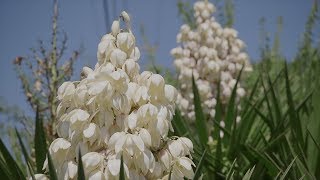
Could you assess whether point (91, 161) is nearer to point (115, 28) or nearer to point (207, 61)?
point (115, 28)

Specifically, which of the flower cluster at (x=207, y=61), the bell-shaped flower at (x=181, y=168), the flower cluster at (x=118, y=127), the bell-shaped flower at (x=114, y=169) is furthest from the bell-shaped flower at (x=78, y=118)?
the flower cluster at (x=207, y=61)

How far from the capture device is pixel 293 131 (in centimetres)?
183

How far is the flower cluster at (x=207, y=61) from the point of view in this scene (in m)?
2.75

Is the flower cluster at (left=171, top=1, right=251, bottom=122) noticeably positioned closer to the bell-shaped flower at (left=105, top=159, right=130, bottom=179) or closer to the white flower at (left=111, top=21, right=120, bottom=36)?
the white flower at (left=111, top=21, right=120, bottom=36)

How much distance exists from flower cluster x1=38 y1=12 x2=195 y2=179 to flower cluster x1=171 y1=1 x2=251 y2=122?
1.50 m

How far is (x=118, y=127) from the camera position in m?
1.17

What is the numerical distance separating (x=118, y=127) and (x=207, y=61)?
161cm

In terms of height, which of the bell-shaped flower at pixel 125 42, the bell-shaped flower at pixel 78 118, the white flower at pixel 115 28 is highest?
the white flower at pixel 115 28

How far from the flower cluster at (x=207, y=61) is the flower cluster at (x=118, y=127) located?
1.50 meters

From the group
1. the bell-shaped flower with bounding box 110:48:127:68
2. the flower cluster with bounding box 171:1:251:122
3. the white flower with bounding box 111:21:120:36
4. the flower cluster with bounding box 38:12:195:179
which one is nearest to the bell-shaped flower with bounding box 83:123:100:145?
the flower cluster with bounding box 38:12:195:179

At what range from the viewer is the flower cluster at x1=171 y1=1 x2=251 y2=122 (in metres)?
2.75

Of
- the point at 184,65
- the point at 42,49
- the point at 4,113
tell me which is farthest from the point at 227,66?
the point at 4,113

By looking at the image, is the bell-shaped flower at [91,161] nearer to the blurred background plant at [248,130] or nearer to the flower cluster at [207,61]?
the blurred background plant at [248,130]

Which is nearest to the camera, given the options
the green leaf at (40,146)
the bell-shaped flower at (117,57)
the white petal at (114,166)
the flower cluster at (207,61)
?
the white petal at (114,166)
